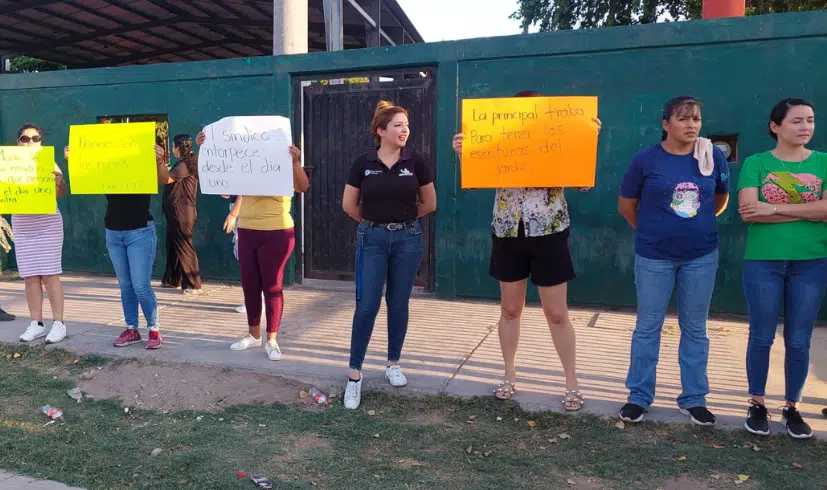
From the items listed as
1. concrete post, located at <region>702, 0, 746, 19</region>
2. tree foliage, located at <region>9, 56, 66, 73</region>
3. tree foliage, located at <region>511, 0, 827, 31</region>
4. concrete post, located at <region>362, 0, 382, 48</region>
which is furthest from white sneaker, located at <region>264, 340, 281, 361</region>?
tree foliage, located at <region>9, 56, 66, 73</region>

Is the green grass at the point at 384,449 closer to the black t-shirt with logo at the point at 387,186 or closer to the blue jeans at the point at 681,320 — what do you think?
the blue jeans at the point at 681,320

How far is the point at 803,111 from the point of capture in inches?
130

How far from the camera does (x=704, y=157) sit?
135 inches

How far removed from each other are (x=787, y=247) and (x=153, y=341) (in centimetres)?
461

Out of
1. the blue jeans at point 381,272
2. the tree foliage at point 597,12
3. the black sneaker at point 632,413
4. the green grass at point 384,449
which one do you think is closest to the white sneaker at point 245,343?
the green grass at point 384,449

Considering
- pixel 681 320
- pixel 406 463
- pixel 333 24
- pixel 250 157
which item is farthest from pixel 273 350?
pixel 333 24

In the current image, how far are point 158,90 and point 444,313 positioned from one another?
16.3 feet

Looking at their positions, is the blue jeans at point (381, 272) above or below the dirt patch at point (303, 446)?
above

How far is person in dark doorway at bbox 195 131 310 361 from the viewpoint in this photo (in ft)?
15.3

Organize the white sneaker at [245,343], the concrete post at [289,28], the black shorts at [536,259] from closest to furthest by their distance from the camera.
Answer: the black shorts at [536,259] < the white sneaker at [245,343] < the concrete post at [289,28]

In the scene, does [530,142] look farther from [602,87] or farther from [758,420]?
[602,87]

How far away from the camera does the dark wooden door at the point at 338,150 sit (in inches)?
278

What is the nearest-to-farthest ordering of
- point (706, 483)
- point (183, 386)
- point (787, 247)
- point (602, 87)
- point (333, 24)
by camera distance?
point (706, 483) → point (787, 247) → point (183, 386) → point (602, 87) → point (333, 24)

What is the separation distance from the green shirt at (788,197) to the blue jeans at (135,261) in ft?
14.2
